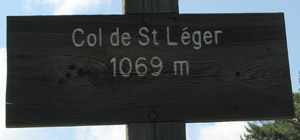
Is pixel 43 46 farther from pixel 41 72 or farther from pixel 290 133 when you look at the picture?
pixel 290 133

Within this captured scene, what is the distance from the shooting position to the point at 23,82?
2.15m

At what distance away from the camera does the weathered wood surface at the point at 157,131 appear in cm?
212

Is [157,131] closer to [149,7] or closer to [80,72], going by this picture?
[80,72]

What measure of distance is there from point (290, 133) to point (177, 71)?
25.4 m

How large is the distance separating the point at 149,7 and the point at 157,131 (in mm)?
675

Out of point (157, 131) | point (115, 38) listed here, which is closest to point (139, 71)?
point (115, 38)

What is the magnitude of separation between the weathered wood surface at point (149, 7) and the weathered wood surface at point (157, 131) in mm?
613

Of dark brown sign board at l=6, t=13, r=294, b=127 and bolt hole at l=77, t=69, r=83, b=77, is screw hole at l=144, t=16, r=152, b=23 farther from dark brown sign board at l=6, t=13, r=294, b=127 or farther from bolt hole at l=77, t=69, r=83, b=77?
bolt hole at l=77, t=69, r=83, b=77

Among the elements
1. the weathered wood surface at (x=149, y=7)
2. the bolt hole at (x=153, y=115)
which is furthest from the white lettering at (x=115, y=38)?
the bolt hole at (x=153, y=115)

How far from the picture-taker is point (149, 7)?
2326 mm

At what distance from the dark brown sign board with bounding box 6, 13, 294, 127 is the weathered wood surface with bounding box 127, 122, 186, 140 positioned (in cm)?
3

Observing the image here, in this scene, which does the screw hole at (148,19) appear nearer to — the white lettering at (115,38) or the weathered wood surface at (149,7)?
the weathered wood surface at (149,7)

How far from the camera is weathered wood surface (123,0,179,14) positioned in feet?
7.59

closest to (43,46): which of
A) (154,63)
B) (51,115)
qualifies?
(51,115)
